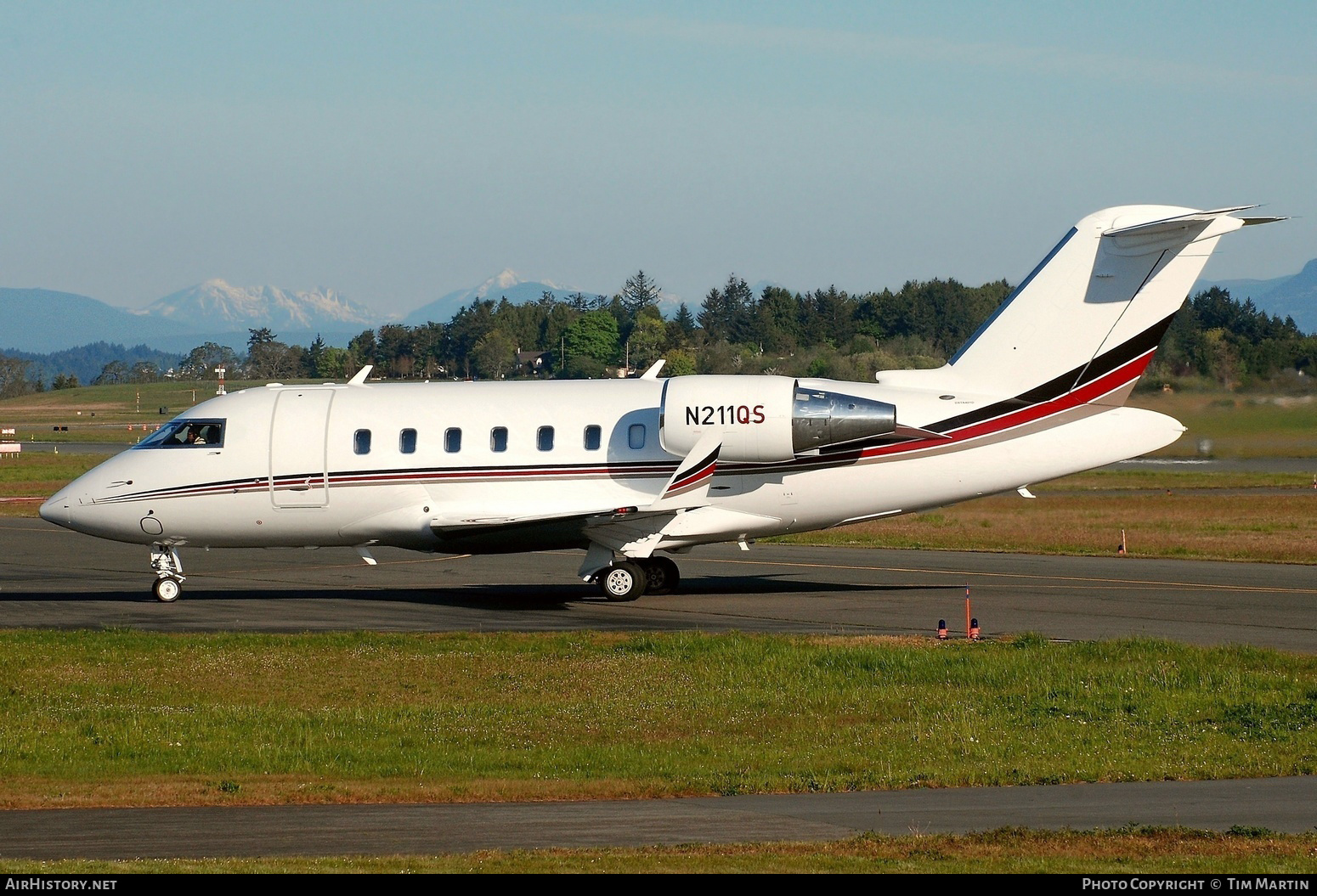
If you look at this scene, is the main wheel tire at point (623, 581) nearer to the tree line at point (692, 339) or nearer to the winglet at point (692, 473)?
the winglet at point (692, 473)

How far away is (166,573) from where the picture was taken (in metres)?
27.9

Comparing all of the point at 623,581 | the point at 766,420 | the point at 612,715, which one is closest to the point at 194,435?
the point at 623,581

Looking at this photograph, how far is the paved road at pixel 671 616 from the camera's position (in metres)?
11.6

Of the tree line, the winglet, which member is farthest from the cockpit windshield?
the tree line

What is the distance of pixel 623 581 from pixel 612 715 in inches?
396

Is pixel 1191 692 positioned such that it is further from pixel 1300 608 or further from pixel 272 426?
pixel 272 426

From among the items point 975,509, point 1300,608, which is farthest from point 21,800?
point 975,509

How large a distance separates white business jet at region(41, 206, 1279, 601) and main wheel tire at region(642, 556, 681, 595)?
1.26 meters

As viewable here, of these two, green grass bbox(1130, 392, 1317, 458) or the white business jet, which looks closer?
the white business jet

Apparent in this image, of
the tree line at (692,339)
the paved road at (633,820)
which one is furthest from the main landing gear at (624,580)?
the tree line at (692,339)

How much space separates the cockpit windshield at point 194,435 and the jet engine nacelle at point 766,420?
29.8ft

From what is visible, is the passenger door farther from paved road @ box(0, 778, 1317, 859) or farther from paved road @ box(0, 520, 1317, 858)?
paved road @ box(0, 778, 1317, 859)

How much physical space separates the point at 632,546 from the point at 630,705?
8963mm

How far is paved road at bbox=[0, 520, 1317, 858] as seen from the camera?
38.2 feet
